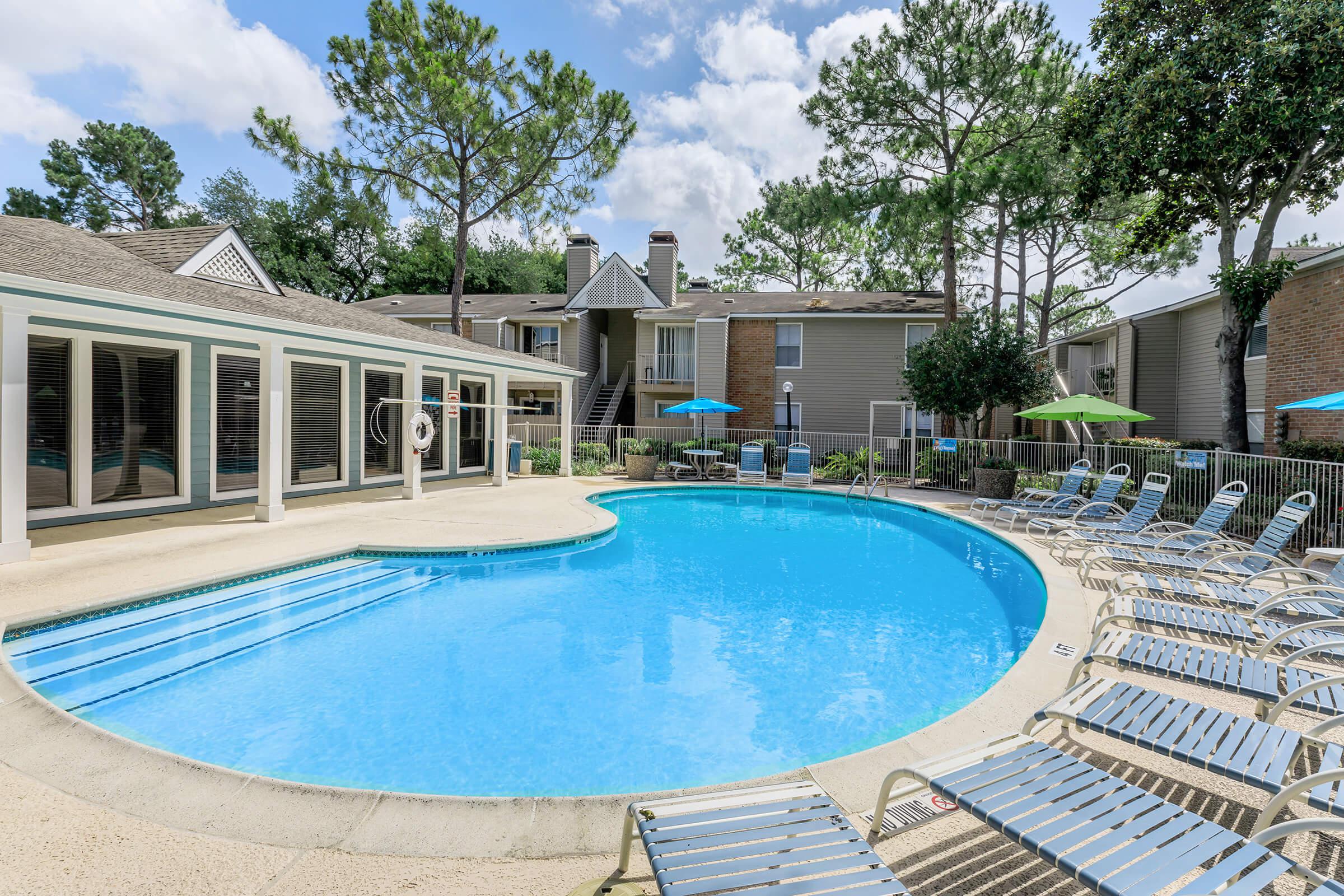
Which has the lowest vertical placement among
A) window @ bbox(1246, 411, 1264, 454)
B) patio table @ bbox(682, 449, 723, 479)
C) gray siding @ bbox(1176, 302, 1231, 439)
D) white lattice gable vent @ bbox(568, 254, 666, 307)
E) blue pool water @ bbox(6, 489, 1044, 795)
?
blue pool water @ bbox(6, 489, 1044, 795)

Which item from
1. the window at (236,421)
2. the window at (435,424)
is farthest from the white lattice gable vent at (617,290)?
the window at (236,421)

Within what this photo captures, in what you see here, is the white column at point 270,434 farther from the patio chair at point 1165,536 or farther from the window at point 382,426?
the patio chair at point 1165,536

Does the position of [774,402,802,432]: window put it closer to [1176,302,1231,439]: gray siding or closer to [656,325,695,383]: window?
[656,325,695,383]: window

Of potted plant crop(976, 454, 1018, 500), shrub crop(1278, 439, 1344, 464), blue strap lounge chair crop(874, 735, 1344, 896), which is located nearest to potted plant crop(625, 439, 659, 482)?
potted plant crop(976, 454, 1018, 500)

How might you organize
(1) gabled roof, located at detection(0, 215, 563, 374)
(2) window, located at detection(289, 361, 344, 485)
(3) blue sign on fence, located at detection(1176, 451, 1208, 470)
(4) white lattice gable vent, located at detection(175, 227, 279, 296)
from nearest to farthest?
(1) gabled roof, located at detection(0, 215, 563, 374) → (3) blue sign on fence, located at detection(1176, 451, 1208, 470) → (4) white lattice gable vent, located at detection(175, 227, 279, 296) → (2) window, located at detection(289, 361, 344, 485)

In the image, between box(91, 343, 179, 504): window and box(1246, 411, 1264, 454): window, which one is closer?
box(91, 343, 179, 504): window

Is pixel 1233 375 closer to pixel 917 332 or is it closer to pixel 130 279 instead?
pixel 917 332

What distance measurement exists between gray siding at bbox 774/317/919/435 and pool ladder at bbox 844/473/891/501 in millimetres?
6047

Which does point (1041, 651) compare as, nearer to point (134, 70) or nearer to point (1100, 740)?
point (1100, 740)

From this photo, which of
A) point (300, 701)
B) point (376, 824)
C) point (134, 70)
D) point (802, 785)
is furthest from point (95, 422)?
point (134, 70)

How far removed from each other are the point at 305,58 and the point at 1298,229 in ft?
160

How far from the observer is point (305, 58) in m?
19.6

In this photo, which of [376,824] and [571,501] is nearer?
[376,824]

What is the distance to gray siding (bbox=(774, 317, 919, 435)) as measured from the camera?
22.5 metres
